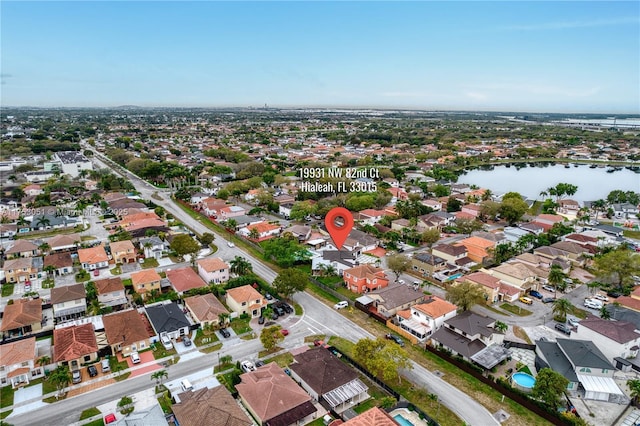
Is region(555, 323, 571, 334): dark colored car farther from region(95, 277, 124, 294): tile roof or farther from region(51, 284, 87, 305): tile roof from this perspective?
region(51, 284, 87, 305): tile roof

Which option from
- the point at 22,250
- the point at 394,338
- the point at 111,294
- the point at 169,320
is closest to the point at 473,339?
the point at 394,338

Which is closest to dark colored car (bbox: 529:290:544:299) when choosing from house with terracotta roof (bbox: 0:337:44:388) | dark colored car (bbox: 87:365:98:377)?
dark colored car (bbox: 87:365:98:377)

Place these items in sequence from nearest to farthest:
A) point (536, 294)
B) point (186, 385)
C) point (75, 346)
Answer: point (186, 385) → point (75, 346) → point (536, 294)

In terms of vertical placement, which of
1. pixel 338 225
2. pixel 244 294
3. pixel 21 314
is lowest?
pixel 21 314

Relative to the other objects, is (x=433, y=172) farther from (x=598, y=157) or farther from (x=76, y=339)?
(x=76, y=339)

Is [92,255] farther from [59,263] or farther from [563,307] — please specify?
[563,307]

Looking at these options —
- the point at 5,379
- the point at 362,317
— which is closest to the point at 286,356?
the point at 362,317
